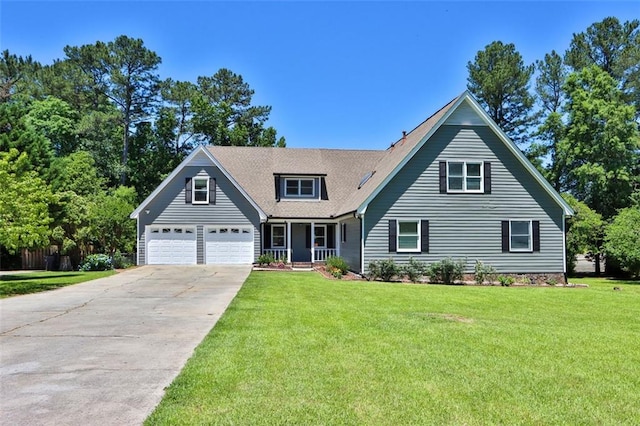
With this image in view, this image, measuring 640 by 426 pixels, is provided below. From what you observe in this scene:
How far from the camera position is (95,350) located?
6.93 m

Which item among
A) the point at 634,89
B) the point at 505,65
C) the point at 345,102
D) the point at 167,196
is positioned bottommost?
the point at 167,196

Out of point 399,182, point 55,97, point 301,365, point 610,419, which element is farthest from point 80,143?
point 610,419

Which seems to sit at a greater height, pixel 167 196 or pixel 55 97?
pixel 55 97

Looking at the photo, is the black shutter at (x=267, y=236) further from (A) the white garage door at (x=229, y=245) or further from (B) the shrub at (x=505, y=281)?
(B) the shrub at (x=505, y=281)

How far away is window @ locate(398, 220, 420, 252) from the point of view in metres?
20.4

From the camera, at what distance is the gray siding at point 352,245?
21141 millimetres

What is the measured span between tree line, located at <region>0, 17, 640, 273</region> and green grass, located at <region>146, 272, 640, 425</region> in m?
18.7

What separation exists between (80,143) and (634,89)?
44268mm

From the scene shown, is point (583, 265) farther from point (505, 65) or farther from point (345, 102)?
point (345, 102)

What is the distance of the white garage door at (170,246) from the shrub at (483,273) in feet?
47.3

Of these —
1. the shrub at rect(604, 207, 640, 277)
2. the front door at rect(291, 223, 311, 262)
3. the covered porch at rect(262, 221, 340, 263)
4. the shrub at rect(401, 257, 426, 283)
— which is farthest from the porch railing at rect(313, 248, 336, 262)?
the shrub at rect(604, 207, 640, 277)

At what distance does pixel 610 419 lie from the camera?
4355 millimetres

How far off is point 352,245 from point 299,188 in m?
6.45

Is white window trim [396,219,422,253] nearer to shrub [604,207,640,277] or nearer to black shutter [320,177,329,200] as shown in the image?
black shutter [320,177,329,200]
